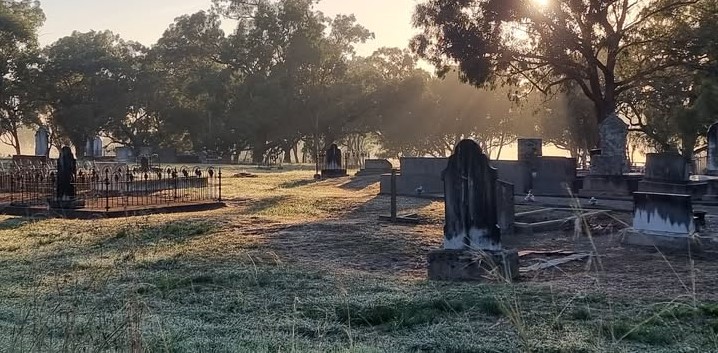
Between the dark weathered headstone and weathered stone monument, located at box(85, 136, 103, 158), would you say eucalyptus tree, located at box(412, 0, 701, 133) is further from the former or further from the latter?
weathered stone monument, located at box(85, 136, 103, 158)

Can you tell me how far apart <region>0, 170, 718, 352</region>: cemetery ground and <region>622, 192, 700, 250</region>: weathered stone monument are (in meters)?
0.47

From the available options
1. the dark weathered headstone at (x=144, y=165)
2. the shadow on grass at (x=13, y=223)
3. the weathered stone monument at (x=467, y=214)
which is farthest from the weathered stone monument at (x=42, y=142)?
the weathered stone monument at (x=467, y=214)

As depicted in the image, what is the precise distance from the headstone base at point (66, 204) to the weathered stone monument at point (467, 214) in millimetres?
10375

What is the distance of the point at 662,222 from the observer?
35.3ft

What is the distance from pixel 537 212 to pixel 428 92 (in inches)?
1880

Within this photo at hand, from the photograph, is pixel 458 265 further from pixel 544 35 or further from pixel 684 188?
pixel 544 35

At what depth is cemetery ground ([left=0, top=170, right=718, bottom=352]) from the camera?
4.64m

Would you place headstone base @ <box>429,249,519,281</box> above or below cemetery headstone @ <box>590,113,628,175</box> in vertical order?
below

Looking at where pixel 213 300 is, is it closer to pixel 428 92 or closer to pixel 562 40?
pixel 562 40

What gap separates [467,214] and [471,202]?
0.54 ft

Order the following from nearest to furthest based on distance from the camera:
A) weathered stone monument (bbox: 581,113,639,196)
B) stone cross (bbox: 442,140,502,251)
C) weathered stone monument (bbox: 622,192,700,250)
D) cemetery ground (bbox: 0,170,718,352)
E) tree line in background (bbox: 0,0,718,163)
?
cemetery ground (bbox: 0,170,718,352) → stone cross (bbox: 442,140,502,251) → weathered stone monument (bbox: 622,192,700,250) → weathered stone monument (bbox: 581,113,639,196) → tree line in background (bbox: 0,0,718,163)

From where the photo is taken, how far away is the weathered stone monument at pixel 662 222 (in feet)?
34.4

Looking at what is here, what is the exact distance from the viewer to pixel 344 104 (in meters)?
58.8

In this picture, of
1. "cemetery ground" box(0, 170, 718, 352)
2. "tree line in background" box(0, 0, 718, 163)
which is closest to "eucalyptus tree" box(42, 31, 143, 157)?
"tree line in background" box(0, 0, 718, 163)
